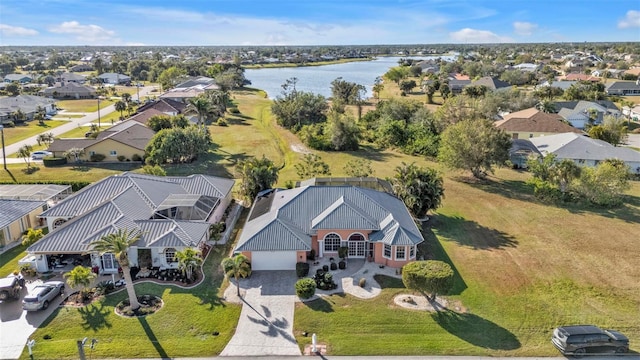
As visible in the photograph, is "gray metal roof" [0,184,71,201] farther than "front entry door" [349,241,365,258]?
Yes

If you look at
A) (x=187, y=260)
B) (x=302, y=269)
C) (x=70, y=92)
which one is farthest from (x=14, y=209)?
(x=70, y=92)

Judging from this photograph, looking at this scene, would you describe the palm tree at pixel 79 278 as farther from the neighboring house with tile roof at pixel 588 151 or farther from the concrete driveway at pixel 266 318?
the neighboring house with tile roof at pixel 588 151

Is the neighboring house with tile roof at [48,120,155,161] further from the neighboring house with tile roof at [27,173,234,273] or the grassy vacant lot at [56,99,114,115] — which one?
A: the grassy vacant lot at [56,99,114,115]

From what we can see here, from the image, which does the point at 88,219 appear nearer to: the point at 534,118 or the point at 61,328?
the point at 61,328

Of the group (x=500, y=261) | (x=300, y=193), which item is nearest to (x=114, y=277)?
(x=300, y=193)

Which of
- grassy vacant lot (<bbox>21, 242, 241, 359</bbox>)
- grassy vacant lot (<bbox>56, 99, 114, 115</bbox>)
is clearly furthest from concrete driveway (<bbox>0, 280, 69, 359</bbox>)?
grassy vacant lot (<bbox>56, 99, 114, 115</bbox>)
